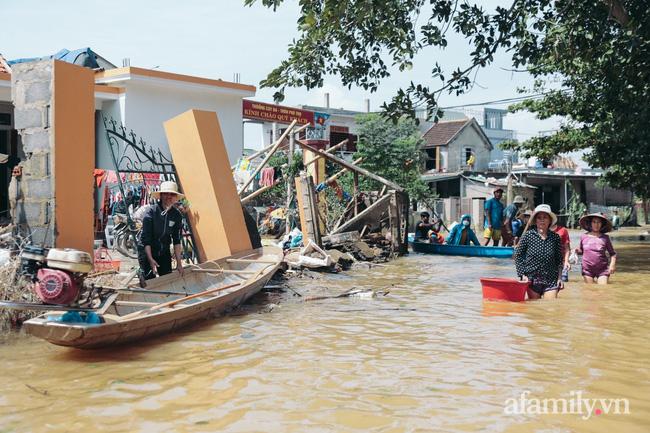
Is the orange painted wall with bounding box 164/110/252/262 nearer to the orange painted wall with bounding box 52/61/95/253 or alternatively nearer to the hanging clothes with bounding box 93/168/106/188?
the orange painted wall with bounding box 52/61/95/253

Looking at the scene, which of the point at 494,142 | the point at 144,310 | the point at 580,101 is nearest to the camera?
the point at 144,310

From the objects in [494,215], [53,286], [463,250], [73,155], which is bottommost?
[463,250]

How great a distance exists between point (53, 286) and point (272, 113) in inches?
770

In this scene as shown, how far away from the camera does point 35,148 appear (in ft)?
26.0

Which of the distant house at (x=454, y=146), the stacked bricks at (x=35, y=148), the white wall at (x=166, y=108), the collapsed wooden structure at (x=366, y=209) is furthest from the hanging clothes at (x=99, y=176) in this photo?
the distant house at (x=454, y=146)

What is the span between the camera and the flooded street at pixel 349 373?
4.93 meters

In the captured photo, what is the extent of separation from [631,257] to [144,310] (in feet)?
52.1

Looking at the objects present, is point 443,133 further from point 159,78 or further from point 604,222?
point 604,222

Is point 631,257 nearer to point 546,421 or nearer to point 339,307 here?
point 339,307

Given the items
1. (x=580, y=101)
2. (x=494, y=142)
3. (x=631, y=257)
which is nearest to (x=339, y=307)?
(x=580, y=101)

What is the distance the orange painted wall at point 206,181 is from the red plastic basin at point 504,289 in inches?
174

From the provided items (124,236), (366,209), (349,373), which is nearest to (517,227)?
(366,209)

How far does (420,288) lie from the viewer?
12.5 metres

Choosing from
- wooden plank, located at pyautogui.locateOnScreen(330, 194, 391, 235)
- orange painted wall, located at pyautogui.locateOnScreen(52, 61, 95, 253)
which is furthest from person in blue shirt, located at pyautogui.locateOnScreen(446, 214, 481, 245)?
orange painted wall, located at pyautogui.locateOnScreen(52, 61, 95, 253)
